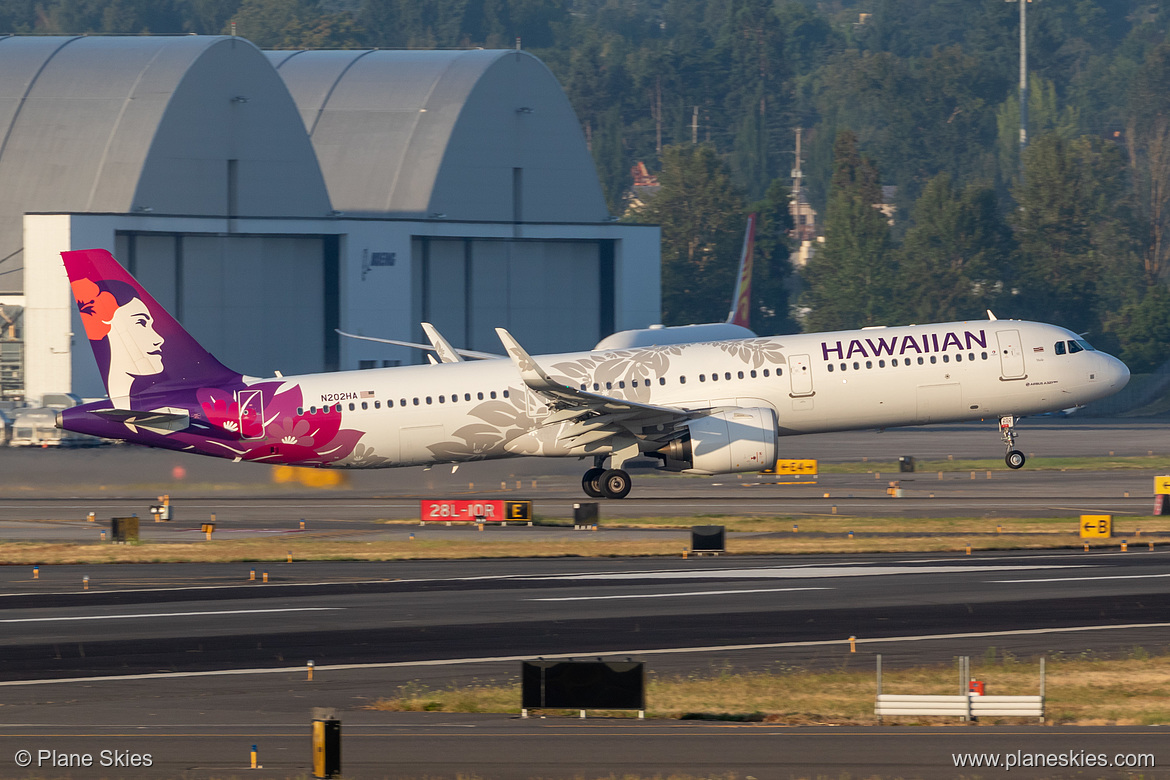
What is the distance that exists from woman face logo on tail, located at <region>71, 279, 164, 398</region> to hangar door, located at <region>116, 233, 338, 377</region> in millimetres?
25768

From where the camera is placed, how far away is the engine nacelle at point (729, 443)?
43.9 metres

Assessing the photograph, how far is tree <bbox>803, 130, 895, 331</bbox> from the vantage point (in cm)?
11750

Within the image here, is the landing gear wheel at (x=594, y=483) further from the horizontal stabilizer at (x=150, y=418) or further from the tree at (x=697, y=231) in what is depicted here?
the tree at (x=697, y=231)

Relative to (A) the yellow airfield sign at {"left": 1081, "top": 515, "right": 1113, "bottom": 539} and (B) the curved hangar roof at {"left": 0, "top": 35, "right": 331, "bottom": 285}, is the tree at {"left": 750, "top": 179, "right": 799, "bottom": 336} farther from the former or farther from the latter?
(A) the yellow airfield sign at {"left": 1081, "top": 515, "right": 1113, "bottom": 539}

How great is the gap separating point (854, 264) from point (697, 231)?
1775cm

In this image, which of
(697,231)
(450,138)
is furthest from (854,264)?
(450,138)

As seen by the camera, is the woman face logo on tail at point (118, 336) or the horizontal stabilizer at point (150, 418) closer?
the horizontal stabilizer at point (150, 418)

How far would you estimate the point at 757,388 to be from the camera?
4512 cm

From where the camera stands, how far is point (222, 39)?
73.7 m

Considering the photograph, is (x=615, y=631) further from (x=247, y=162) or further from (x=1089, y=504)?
(x=247, y=162)

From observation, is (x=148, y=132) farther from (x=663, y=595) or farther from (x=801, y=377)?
(x=663, y=595)

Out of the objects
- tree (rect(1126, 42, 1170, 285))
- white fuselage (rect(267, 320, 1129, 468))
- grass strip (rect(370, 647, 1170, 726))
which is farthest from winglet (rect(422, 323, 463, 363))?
tree (rect(1126, 42, 1170, 285))

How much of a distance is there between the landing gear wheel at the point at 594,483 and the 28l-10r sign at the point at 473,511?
4.15 meters

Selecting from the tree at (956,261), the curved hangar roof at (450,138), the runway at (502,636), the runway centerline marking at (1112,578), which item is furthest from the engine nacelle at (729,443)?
the tree at (956,261)
